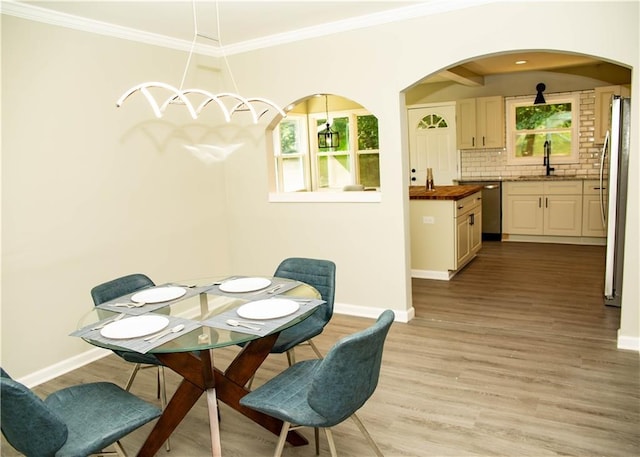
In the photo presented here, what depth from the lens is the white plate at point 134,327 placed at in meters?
2.18

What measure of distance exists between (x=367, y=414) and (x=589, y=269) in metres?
4.16

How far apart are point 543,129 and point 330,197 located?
15.6 ft

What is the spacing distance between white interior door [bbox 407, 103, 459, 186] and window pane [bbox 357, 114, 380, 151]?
0.61 metres

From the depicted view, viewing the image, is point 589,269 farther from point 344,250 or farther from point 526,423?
point 526,423

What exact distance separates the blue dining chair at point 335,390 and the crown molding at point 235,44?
9.03 feet

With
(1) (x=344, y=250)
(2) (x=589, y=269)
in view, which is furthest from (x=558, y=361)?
(2) (x=589, y=269)

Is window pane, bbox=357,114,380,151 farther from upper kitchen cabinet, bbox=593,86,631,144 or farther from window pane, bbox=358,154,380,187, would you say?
upper kitchen cabinet, bbox=593,86,631,144

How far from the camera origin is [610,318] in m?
4.23

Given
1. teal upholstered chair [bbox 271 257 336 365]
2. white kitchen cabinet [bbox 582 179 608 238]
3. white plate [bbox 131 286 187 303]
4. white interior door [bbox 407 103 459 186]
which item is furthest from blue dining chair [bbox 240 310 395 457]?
white interior door [bbox 407 103 459 186]

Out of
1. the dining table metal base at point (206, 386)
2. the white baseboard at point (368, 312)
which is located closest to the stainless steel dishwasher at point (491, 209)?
the white baseboard at point (368, 312)

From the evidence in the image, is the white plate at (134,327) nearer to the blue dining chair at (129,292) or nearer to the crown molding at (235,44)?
the blue dining chair at (129,292)

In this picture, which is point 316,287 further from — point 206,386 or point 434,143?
point 434,143

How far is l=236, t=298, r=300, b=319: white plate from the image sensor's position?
234cm

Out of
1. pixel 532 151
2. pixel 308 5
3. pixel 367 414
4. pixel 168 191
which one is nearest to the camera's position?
pixel 367 414
